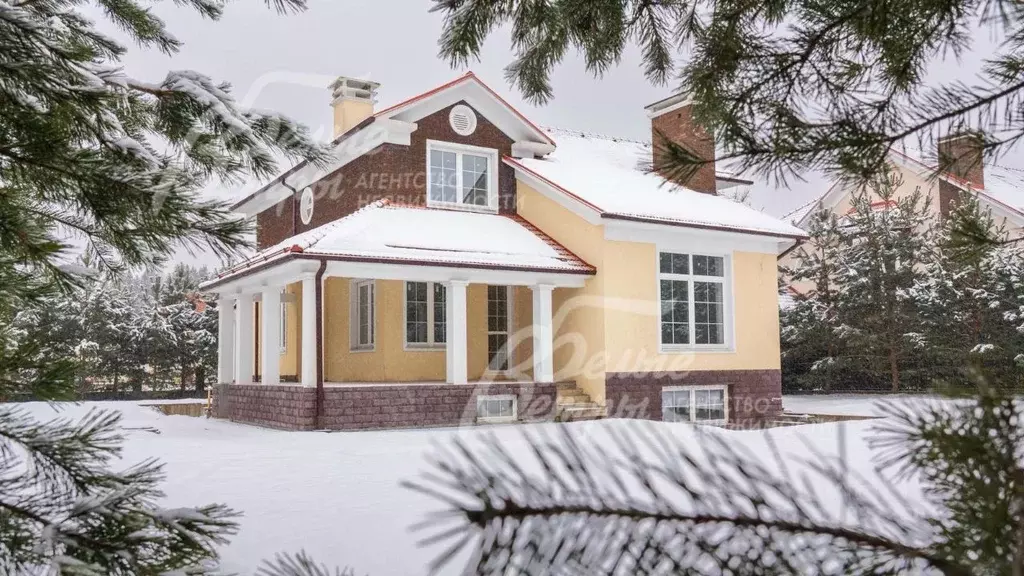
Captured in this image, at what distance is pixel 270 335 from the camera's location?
44.0 feet

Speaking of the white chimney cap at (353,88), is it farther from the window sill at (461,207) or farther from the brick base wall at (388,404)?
the brick base wall at (388,404)

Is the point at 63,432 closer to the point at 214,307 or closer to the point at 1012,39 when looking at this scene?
the point at 1012,39

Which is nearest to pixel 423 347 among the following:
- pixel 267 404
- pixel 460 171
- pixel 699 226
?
pixel 267 404

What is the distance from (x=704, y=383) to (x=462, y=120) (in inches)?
256

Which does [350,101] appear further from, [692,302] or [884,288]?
[884,288]

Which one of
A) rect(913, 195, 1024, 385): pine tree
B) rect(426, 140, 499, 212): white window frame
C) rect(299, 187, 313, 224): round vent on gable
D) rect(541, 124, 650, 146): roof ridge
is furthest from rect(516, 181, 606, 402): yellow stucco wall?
rect(913, 195, 1024, 385): pine tree

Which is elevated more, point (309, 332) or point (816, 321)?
point (816, 321)

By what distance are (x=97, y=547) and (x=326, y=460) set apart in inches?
254

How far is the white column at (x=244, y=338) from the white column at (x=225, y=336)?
1558 millimetres

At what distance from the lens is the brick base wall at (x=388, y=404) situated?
38.8 feet

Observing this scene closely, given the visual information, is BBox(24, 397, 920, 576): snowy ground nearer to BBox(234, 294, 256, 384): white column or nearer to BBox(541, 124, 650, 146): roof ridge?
BBox(234, 294, 256, 384): white column

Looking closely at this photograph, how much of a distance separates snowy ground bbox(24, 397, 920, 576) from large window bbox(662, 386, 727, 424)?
3.28 m

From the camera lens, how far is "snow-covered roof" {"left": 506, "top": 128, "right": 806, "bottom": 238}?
13719 mm

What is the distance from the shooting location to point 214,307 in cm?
2691
